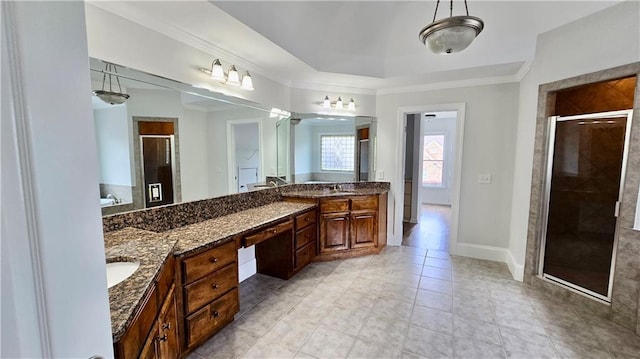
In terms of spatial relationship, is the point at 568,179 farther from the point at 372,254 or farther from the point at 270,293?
the point at 270,293

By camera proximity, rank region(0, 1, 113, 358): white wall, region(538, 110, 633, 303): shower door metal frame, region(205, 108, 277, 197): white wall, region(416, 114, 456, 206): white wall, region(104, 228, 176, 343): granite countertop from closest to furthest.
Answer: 1. region(0, 1, 113, 358): white wall
2. region(104, 228, 176, 343): granite countertop
3. region(538, 110, 633, 303): shower door metal frame
4. region(205, 108, 277, 197): white wall
5. region(416, 114, 456, 206): white wall

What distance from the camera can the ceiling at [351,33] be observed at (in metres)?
2.06

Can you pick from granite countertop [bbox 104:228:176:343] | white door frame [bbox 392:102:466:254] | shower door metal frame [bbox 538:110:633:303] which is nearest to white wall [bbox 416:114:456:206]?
white door frame [bbox 392:102:466:254]

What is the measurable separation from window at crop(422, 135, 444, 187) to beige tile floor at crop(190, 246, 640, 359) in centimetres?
458

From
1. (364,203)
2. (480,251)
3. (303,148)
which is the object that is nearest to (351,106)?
(303,148)

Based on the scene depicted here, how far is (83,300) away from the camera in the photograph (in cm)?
50

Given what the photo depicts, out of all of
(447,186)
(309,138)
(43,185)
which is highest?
(309,138)

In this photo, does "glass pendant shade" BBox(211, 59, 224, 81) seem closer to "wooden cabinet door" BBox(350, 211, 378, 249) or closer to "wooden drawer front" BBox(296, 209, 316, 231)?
"wooden drawer front" BBox(296, 209, 316, 231)

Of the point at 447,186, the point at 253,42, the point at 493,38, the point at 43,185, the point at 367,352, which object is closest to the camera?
the point at 43,185

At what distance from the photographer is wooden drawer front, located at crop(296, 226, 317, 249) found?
3.11 meters

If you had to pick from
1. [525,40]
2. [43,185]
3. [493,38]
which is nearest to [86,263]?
[43,185]

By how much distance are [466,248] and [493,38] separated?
2572 millimetres

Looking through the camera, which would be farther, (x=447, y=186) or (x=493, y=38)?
(x=447, y=186)

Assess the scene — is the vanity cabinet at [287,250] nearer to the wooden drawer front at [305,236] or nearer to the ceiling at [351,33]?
the wooden drawer front at [305,236]
